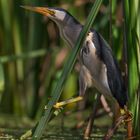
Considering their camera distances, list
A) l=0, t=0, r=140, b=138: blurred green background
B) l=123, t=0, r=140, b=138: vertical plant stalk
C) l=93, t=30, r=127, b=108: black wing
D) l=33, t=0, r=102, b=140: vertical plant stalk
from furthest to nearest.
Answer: l=0, t=0, r=140, b=138: blurred green background
l=93, t=30, r=127, b=108: black wing
l=123, t=0, r=140, b=138: vertical plant stalk
l=33, t=0, r=102, b=140: vertical plant stalk

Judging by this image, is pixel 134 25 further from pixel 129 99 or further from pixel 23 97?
pixel 23 97

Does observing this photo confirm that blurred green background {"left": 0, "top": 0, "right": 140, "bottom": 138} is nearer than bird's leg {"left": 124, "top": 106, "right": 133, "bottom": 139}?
No

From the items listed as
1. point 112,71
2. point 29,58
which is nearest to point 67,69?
point 112,71

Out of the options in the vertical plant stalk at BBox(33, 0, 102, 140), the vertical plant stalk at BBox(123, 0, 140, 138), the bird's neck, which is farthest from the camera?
the bird's neck

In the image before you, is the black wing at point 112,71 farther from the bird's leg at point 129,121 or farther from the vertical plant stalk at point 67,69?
the vertical plant stalk at point 67,69

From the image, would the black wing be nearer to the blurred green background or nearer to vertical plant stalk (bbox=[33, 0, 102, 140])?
vertical plant stalk (bbox=[33, 0, 102, 140])

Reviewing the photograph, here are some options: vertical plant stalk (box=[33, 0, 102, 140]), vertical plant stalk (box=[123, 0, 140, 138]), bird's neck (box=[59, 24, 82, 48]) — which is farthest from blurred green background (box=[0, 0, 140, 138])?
→ vertical plant stalk (box=[33, 0, 102, 140])

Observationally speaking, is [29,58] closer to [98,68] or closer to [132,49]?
[98,68]

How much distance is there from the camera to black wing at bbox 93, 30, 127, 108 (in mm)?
1862

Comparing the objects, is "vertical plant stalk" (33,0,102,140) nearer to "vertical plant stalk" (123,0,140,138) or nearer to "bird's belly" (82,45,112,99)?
"vertical plant stalk" (123,0,140,138)

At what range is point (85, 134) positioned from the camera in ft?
6.81

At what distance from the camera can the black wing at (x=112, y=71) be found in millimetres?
1862

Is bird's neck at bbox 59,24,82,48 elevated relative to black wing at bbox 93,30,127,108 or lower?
elevated

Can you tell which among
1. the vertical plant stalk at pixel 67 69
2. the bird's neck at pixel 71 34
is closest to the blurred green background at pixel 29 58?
the bird's neck at pixel 71 34
